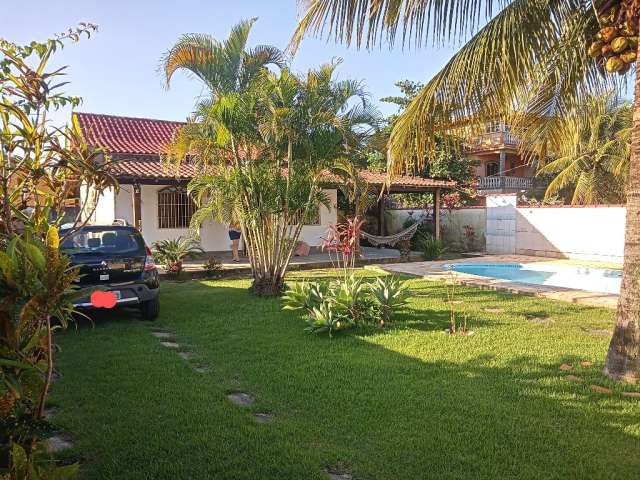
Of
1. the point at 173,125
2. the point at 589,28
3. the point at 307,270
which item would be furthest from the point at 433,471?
the point at 173,125

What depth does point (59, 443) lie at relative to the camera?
11.8ft

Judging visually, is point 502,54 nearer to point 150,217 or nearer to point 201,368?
point 201,368

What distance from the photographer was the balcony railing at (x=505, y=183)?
29866 mm

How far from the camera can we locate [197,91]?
9.82 metres

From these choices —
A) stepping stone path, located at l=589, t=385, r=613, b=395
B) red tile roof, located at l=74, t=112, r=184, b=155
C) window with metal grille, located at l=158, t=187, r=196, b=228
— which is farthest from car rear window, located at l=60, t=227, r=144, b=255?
red tile roof, located at l=74, t=112, r=184, b=155

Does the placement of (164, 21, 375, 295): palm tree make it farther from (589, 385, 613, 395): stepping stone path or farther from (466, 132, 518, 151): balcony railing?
(466, 132, 518, 151): balcony railing

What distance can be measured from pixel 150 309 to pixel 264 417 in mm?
4170

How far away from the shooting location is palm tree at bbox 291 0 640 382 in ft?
15.5

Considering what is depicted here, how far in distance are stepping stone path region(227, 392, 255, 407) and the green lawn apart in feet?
0.28

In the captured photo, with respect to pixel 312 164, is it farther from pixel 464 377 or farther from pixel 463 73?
pixel 464 377

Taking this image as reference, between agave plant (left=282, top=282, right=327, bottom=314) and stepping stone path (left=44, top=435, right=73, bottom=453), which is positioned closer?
stepping stone path (left=44, top=435, right=73, bottom=453)

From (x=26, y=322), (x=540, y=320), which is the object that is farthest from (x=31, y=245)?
(x=540, y=320)

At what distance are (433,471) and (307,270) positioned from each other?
11.2m

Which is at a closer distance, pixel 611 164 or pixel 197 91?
pixel 197 91
